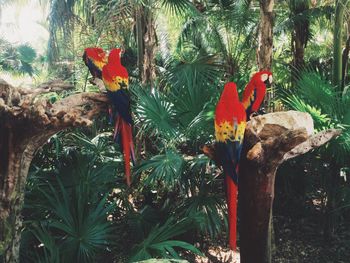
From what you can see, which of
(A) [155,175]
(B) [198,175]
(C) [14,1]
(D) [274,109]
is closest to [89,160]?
(A) [155,175]

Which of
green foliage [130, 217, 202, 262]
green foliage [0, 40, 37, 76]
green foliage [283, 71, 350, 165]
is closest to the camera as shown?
green foliage [130, 217, 202, 262]

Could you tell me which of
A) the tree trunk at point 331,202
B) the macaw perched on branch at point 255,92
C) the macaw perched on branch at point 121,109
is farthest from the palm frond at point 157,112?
the tree trunk at point 331,202

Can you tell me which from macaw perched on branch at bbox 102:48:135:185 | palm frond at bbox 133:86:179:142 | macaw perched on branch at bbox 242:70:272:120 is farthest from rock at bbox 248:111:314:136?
macaw perched on branch at bbox 102:48:135:185

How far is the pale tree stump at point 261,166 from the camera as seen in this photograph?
1893 millimetres

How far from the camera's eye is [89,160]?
3184 millimetres

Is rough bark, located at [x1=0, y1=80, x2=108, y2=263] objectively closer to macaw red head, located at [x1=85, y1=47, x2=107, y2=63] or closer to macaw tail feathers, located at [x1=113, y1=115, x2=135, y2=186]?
macaw tail feathers, located at [x1=113, y1=115, x2=135, y2=186]

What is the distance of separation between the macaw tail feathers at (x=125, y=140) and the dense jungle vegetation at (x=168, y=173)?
0.16m

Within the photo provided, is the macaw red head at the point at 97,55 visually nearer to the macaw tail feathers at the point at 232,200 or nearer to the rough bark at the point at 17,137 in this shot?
the rough bark at the point at 17,137

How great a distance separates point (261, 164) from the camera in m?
1.92

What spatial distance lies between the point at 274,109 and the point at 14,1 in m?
3.76

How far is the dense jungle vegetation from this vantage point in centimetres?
268

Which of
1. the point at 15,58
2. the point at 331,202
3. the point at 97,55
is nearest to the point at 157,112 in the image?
the point at 97,55

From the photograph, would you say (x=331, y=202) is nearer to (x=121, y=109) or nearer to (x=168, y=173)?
(x=168, y=173)

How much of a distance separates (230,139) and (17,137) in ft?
3.66
